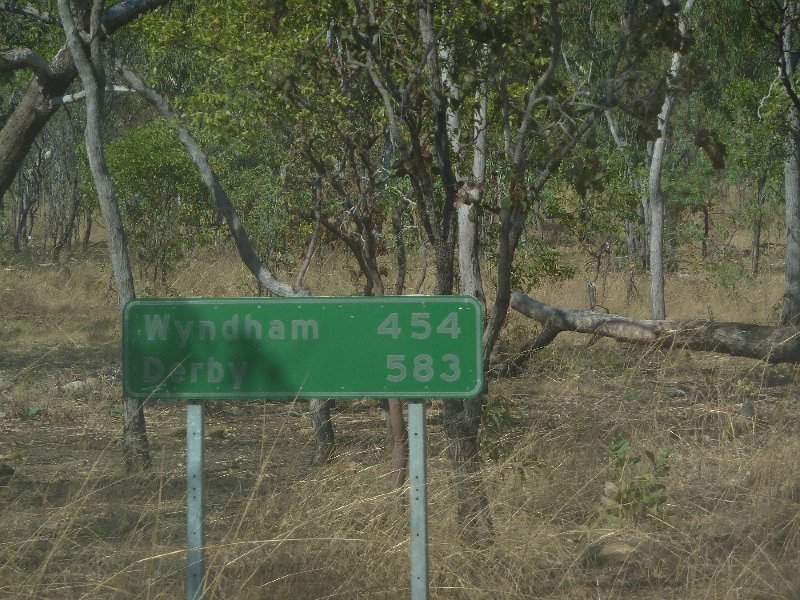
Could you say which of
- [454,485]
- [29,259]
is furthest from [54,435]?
[29,259]

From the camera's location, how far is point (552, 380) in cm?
943

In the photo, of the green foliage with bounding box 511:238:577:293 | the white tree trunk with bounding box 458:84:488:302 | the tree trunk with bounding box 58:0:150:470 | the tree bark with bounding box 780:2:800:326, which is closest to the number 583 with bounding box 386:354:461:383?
the white tree trunk with bounding box 458:84:488:302

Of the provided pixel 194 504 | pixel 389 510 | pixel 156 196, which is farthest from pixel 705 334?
pixel 156 196

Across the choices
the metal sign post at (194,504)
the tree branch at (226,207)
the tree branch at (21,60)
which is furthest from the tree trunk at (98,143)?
the metal sign post at (194,504)

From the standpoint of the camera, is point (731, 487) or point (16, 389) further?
point (16, 389)

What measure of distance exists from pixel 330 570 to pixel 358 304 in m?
1.22

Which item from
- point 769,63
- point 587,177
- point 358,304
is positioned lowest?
A: point 358,304

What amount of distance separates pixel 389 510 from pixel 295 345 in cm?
143

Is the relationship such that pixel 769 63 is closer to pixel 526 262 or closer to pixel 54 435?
pixel 526 262

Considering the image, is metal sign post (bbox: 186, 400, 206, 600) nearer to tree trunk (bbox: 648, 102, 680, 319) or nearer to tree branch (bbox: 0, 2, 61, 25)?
tree branch (bbox: 0, 2, 61, 25)

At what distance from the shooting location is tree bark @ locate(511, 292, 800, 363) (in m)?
7.63

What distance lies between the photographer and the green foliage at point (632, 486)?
464 cm

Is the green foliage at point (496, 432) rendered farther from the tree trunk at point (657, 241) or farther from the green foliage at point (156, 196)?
the green foliage at point (156, 196)

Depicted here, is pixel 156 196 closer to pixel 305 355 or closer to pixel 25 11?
pixel 25 11
